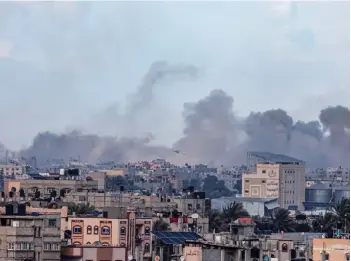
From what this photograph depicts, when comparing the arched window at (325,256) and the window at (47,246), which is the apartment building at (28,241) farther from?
the arched window at (325,256)

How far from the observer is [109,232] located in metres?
33.2

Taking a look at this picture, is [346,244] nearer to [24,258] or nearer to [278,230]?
[24,258]

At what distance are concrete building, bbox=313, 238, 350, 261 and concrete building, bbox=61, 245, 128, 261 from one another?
2.64m

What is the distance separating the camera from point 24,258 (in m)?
25.4

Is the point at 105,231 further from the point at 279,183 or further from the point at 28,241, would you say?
the point at 279,183

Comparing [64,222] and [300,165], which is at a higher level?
[300,165]

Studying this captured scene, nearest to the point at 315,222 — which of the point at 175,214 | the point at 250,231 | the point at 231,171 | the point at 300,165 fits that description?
the point at 175,214

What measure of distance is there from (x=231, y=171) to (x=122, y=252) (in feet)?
311

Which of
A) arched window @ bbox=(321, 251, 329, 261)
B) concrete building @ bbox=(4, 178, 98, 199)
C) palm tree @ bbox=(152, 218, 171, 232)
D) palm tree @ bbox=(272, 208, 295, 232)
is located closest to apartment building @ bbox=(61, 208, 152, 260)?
palm tree @ bbox=(152, 218, 171, 232)

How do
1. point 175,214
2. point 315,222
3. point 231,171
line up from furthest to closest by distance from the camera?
1. point 231,171
2. point 315,222
3. point 175,214

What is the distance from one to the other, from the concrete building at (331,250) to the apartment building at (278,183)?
202 ft

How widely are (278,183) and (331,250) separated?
Answer: 2694 inches

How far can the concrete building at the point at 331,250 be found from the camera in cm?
2534

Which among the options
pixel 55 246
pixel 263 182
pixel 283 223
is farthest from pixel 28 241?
pixel 263 182
